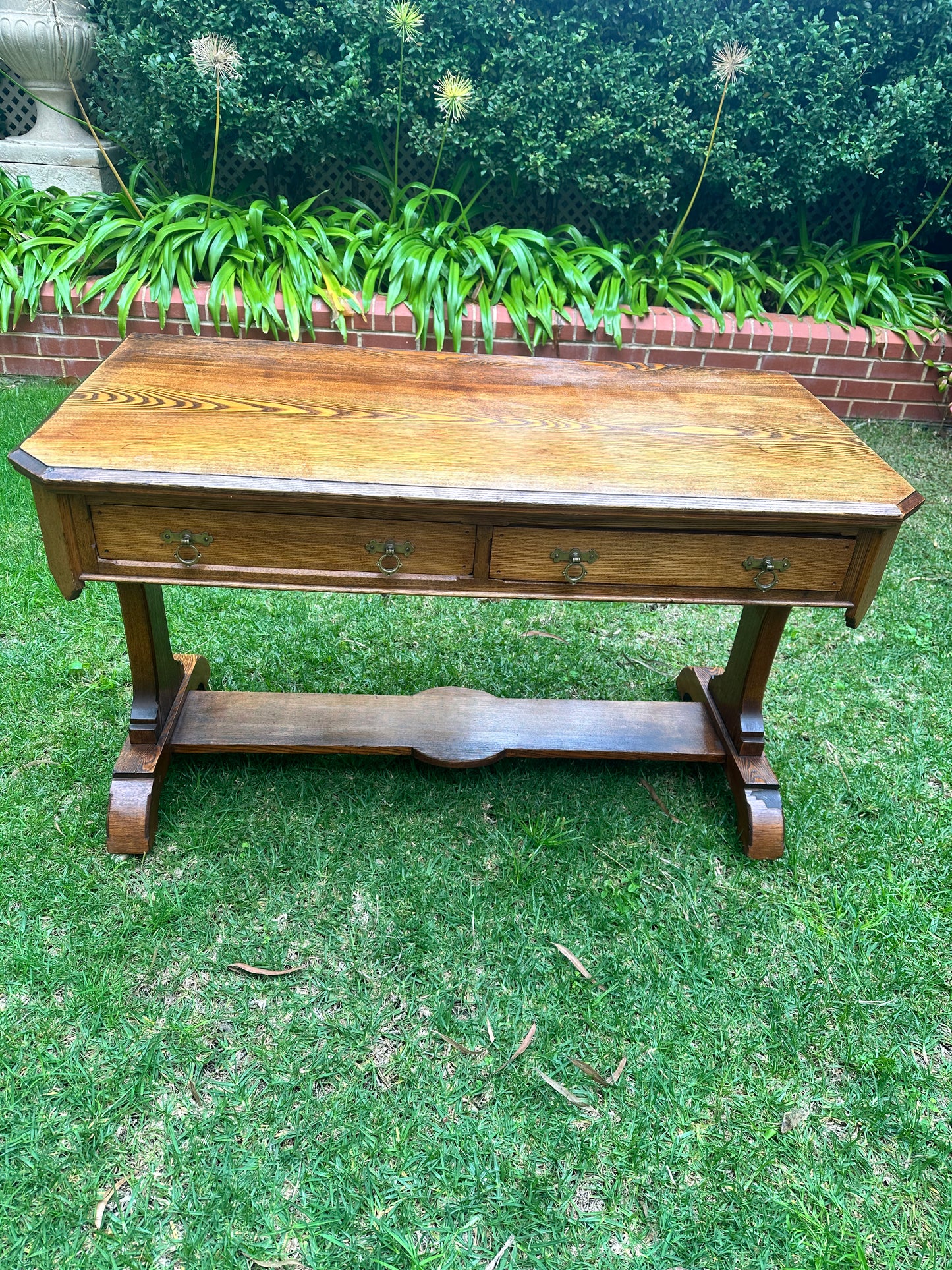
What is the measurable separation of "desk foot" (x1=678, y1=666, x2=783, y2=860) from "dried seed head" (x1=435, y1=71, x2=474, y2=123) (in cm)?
280

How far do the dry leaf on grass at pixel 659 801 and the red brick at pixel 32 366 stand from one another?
346 centimetres

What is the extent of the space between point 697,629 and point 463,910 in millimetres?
1538

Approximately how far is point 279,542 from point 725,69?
128 inches

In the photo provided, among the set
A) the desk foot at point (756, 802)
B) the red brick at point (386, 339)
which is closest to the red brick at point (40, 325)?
the red brick at point (386, 339)

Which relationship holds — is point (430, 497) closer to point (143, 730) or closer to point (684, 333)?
point (143, 730)

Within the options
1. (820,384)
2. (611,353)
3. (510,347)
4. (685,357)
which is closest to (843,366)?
(820,384)

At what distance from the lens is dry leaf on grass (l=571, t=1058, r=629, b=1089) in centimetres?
167

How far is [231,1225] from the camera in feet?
4.65

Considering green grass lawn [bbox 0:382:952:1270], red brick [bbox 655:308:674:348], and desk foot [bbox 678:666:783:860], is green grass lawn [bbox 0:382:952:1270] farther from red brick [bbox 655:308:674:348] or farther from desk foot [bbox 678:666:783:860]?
red brick [bbox 655:308:674:348]

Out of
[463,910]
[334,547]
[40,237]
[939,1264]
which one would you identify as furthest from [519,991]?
[40,237]

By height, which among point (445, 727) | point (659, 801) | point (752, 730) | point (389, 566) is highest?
point (389, 566)

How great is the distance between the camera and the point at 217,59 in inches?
135

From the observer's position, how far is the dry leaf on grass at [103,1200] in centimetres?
141

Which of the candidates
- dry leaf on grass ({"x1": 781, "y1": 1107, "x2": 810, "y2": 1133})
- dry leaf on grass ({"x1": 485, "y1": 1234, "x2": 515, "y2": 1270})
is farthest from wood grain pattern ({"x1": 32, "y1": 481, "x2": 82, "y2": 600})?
dry leaf on grass ({"x1": 781, "y1": 1107, "x2": 810, "y2": 1133})
